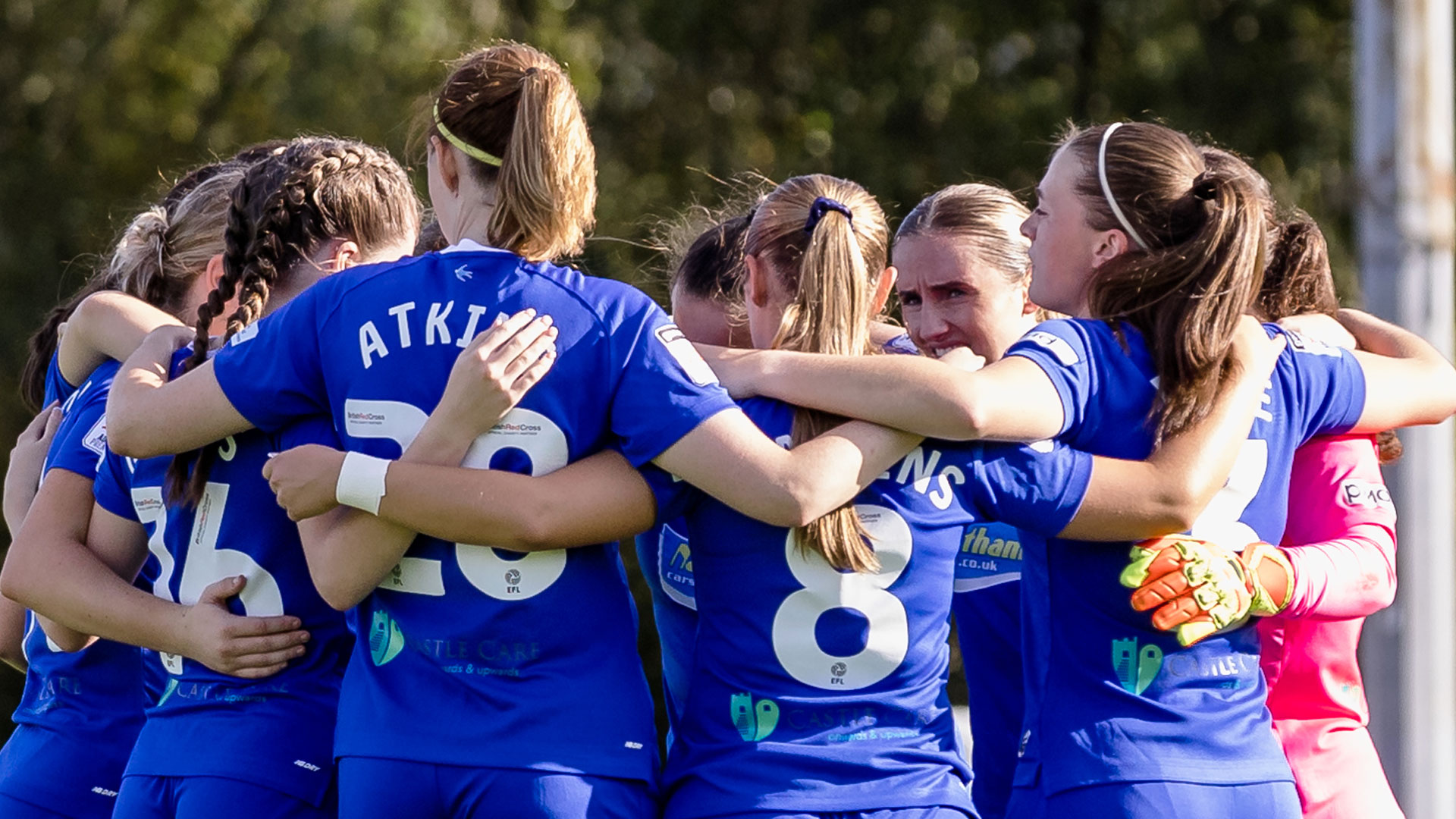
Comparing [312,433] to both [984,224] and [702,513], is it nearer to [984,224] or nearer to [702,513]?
[702,513]

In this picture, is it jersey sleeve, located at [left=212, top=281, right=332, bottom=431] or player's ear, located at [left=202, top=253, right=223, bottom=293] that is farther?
player's ear, located at [left=202, top=253, right=223, bottom=293]

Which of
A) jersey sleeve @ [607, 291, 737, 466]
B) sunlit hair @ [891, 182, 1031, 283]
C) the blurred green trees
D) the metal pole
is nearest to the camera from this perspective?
jersey sleeve @ [607, 291, 737, 466]

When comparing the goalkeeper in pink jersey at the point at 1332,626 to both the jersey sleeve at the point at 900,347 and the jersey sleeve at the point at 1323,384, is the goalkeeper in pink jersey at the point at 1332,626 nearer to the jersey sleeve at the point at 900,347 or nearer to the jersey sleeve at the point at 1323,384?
the jersey sleeve at the point at 1323,384

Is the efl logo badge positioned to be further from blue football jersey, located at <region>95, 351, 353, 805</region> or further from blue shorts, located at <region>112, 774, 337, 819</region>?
blue shorts, located at <region>112, 774, 337, 819</region>

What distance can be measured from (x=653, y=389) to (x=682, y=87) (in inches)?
478

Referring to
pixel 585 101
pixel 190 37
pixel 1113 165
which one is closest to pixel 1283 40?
pixel 585 101

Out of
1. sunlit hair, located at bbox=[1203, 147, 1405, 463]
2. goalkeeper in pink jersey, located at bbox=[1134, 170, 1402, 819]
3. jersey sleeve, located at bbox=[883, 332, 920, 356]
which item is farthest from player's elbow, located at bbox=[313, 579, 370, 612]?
sunlit hair, located at bbox=[1203, 147, 1405, 463]

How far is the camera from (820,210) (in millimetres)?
2799

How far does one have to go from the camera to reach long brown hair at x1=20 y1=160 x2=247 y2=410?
3.33 metres

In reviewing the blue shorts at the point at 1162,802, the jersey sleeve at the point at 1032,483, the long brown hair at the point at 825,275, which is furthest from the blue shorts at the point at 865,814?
the jersey sleeve at the point at 1032,483

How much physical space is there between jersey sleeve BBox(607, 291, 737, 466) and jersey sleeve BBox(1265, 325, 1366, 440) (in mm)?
1103

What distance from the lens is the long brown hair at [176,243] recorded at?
3328 mm

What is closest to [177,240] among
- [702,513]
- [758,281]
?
[758,281]

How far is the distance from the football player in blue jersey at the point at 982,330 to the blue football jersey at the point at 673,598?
0.62m
